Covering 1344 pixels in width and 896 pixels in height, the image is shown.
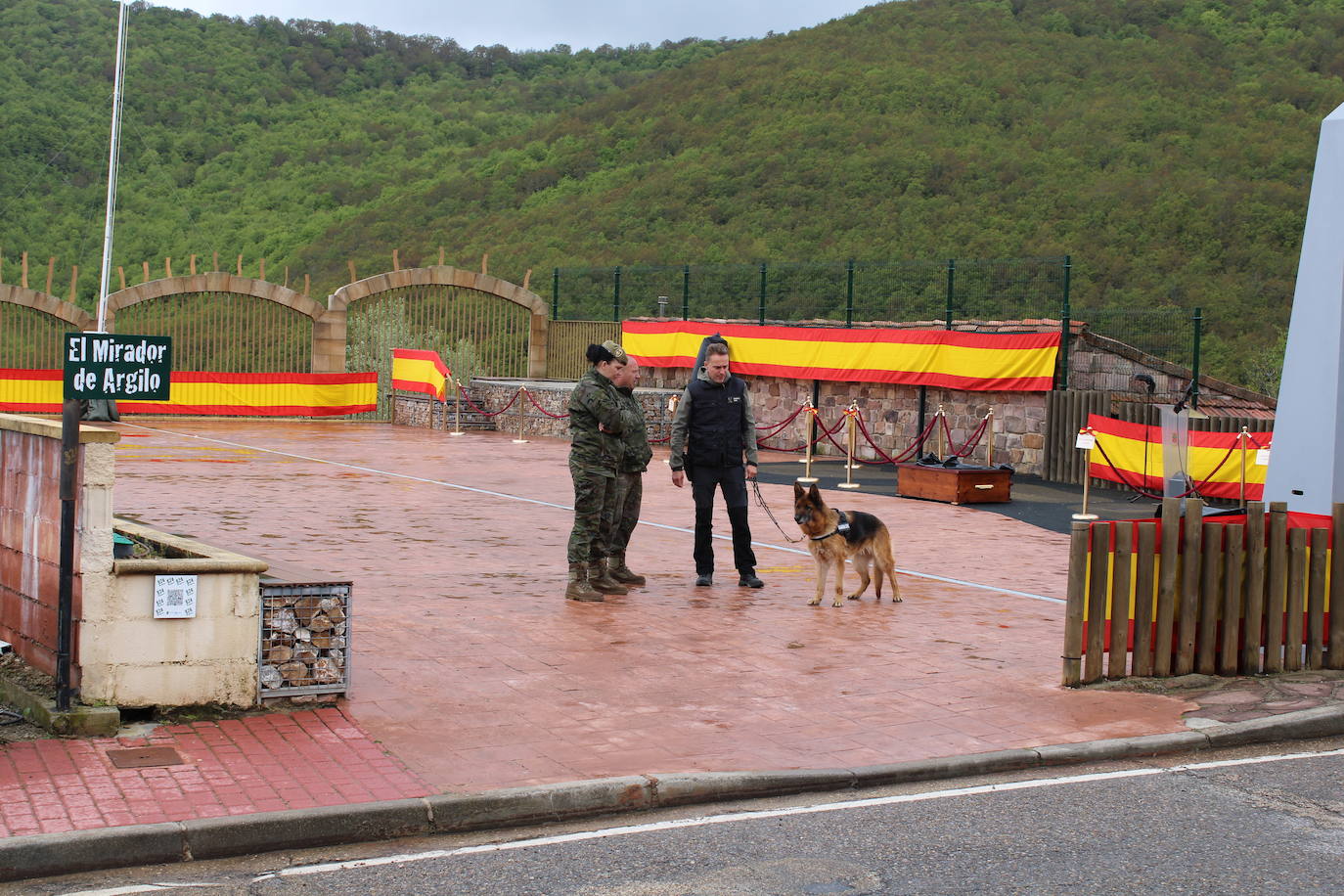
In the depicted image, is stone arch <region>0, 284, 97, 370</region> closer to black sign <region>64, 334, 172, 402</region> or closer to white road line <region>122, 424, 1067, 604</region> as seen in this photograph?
white road line <region>122, 424, 1067, 604</region>

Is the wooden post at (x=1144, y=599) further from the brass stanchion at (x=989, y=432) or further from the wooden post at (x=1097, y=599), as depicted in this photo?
the brass stanchion at (x=989, y=432)

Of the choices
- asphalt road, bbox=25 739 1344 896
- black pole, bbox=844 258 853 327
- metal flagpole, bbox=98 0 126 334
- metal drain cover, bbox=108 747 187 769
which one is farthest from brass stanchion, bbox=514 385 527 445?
asphalt road, bbox=25 739 1344 896

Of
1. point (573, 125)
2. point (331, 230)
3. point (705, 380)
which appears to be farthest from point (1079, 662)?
point (573, 125)

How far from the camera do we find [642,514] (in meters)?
16.5

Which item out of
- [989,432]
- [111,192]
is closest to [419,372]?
[111,192]

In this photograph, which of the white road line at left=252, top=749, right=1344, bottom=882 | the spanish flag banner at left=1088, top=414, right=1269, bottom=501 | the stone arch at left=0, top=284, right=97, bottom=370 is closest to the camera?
the white road line at left=252, top=749, right=1344, bottom=882

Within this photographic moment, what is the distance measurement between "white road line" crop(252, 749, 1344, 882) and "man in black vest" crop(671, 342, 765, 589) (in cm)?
487

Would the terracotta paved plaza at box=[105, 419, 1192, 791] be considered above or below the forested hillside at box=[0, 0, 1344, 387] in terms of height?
below

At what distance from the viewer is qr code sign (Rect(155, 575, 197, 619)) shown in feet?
23.1

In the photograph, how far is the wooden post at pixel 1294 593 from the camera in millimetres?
8805

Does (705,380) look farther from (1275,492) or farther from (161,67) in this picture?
(161,67)

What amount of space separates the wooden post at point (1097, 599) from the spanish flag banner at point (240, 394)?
2687 cm

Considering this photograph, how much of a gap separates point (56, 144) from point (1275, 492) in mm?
58116

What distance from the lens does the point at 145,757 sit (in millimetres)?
6480
